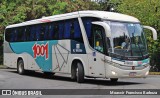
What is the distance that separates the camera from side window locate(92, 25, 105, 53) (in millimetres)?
18062

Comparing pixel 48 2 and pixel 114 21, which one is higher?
pixel 48 2

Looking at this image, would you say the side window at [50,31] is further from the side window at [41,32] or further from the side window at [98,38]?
the side window at [98,38]

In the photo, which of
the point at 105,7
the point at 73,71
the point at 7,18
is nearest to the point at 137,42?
the point at 73,71

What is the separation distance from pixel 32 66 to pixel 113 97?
1256cm

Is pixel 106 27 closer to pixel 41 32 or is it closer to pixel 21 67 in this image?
pixel 41 32

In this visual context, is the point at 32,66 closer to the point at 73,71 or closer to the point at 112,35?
the point at 73,71

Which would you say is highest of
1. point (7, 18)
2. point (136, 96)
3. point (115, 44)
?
point (7, 18)

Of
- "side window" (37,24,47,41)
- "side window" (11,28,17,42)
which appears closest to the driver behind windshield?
"side window" (37,24,47,41)

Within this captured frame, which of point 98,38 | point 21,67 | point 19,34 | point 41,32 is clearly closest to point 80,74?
point 98,38

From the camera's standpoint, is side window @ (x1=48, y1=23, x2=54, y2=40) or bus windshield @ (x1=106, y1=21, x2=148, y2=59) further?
side window @ (x1=48, y1=23, x2=54, y2=40)

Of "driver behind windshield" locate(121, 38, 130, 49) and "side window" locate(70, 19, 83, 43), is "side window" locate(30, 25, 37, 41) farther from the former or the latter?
"driver behind windshield" locate(121, 38, 130, 49)

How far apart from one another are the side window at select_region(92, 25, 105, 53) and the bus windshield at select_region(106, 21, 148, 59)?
450 millimetres

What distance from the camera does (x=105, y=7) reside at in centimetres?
6103

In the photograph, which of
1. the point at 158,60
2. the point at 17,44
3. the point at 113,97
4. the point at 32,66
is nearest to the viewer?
the point at 113,97
